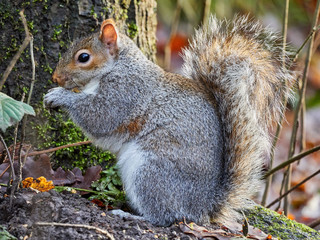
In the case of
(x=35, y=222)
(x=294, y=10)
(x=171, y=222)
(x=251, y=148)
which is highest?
(x=294, y=10)

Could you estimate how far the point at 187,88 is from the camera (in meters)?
2.66

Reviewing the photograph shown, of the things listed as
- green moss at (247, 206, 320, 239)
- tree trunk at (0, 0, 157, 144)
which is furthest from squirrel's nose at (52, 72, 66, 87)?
green moss at (247, 206, 320, 239)

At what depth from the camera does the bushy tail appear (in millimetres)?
2523

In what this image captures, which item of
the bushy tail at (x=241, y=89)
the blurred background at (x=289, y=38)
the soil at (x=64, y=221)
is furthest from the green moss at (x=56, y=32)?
the blurred background at (x=289, y=38)

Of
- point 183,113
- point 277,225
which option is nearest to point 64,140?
point 183,113

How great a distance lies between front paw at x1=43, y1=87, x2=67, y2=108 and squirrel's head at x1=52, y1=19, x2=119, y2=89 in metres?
0.04

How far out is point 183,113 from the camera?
258 cm

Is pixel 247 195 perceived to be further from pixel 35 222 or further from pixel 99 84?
pixel 35 222

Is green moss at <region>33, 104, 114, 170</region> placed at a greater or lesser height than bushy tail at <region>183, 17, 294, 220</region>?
lesser

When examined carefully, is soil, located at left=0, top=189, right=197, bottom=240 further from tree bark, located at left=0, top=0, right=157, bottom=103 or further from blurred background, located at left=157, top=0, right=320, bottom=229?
blurred background, located at left=157, top=0, right=320, bottom=229

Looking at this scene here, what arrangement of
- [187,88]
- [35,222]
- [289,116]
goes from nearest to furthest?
1. [35,222]
2. [187,88]
3. [289,116]

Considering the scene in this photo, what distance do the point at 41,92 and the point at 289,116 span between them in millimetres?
3928

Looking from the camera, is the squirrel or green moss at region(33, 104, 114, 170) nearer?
the squirrel

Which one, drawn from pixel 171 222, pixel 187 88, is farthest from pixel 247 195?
pixel 187 88
